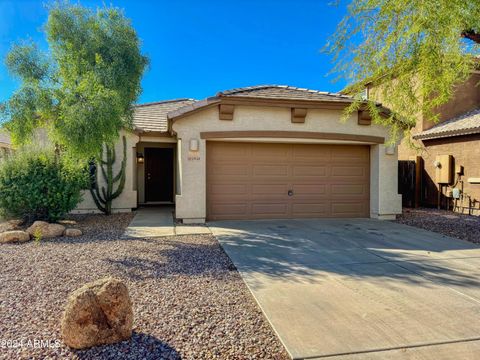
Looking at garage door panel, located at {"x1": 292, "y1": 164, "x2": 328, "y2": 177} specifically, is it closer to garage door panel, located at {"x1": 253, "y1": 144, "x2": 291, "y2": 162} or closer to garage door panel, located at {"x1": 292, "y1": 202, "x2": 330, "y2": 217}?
garage door panel, located at {"x1": 253, "y1": 144, "x2": 291, "y2": 162}

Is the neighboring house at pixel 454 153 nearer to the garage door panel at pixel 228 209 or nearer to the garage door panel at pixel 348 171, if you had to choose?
the garage door panel at pixel 348 171

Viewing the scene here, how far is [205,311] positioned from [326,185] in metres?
7.76

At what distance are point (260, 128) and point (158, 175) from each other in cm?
706

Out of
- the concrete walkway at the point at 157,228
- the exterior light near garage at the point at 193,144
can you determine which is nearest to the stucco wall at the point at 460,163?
the exterior light near garage at the point at 193,144

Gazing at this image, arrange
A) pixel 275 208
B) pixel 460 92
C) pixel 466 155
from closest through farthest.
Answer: pixel 275 208
pixel 466 155
pixel 460 92

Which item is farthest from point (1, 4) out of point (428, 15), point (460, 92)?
point (460, 92)

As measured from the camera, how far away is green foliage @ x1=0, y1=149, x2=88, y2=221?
8398 millimetres

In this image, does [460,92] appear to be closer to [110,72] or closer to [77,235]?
[110,72]

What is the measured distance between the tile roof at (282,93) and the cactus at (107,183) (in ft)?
15.8

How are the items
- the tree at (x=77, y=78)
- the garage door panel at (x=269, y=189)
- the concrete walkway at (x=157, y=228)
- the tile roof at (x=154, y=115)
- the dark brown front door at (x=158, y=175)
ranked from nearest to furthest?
1. the tree at (x=77, y=78)
2. the concrete walkway at (x=157, y=228)
3. the garage door panel at (x=269, y=189)
4. the tile roof at (x=154, y=115)
5. the dark brown front door at (x=158, y=175)

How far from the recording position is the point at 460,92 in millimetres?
14508

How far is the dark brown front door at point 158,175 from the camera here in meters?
15.0

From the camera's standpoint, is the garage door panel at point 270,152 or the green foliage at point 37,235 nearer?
the green foliage at point 37,235

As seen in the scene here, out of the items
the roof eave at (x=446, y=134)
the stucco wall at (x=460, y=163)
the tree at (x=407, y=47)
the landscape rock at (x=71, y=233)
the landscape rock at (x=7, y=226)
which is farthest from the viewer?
the stucco wall at (x=460, y=163)
